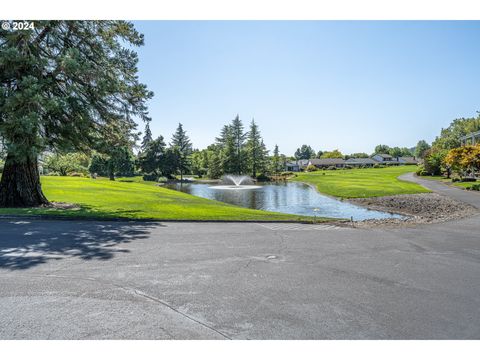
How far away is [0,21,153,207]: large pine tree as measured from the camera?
11727mm

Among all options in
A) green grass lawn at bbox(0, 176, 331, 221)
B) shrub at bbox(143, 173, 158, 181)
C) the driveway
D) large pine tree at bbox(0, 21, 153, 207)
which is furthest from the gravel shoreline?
shrub at bbox(143, 173, 158, 181)

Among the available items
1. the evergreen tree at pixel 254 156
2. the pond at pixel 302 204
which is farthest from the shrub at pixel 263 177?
the pond at pixel 302 204

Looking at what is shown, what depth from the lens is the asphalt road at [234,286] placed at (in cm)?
405

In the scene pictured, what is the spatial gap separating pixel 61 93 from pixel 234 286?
13.5 m

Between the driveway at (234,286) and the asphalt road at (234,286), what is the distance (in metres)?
0.02

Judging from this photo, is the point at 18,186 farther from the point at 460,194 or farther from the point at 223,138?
the point at 223,138

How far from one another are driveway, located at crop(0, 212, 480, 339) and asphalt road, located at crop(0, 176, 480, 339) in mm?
23

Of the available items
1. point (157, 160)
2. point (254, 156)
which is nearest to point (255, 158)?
point (254, 156)

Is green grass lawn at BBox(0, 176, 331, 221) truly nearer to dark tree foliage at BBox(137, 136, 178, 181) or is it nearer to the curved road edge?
the curved road edge

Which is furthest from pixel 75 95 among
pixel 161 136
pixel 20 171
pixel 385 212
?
pixel 161 136

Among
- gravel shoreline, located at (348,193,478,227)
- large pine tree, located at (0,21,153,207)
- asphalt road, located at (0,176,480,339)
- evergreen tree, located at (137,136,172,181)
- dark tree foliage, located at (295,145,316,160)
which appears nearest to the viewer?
asphalt road, located at (0,176,480,339)

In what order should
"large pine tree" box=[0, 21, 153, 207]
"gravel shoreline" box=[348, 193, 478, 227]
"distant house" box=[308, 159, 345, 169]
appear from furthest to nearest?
"distant house" box=[308, 159, 345, 169] < "gravel shoreline" box=[348, 193, 478, 227] < "large pine tree" box=[0, 21, 153, 207]

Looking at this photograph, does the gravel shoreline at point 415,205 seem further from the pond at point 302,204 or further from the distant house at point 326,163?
the distant house at point 326,163

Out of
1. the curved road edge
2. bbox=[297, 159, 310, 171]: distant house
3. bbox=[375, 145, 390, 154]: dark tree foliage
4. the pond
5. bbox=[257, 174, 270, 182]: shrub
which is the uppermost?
bbox=[375, 145, 390, 154]: dark tree foliage
